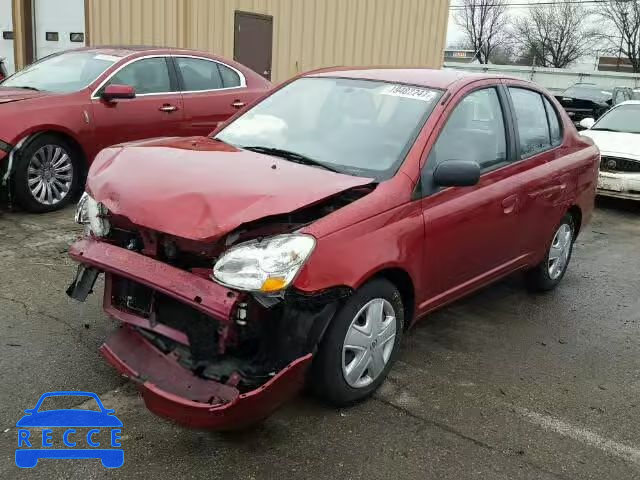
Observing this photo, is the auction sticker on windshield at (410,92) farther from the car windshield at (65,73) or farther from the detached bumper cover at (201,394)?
the car windshield at (65,73)

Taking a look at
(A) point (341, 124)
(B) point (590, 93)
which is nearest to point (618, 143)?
(A) point (341, 124)

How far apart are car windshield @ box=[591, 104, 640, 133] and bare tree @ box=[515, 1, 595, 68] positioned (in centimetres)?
5341

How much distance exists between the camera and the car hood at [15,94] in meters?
6.08

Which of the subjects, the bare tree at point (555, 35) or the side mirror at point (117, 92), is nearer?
the side mirror at point (117, 92)

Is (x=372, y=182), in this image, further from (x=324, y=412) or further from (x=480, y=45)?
(x=480, y=45)

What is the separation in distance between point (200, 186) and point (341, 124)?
1.15 metres

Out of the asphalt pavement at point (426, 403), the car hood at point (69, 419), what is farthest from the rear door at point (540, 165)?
the car hood at point (69, 419)

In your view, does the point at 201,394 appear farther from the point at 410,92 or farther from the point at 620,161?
the point at 620,161

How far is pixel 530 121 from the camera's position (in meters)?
4.61

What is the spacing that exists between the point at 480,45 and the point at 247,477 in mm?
67932

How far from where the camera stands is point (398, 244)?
3.24 m

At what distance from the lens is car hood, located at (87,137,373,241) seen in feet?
9.18

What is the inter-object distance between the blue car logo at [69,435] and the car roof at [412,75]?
97.5 inches

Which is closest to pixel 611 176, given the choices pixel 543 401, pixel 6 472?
pixel 543 401
